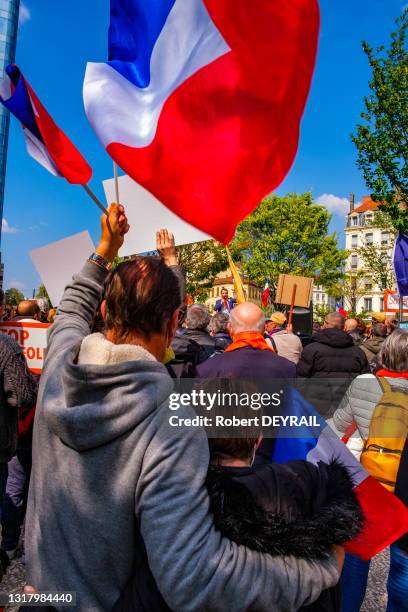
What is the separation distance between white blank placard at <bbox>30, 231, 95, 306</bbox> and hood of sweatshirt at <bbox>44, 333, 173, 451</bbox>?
1542 mm

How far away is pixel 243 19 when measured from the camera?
2.78m

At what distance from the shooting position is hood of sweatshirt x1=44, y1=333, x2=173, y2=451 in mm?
1164

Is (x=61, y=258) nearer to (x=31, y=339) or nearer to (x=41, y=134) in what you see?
(x=41, y=134)

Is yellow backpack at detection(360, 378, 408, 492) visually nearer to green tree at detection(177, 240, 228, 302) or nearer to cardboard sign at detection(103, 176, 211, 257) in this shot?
cardboard sign at detection(103, 176, 211, 257)

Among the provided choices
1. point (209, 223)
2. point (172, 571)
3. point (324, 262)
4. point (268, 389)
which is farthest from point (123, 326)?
point (324, 262)

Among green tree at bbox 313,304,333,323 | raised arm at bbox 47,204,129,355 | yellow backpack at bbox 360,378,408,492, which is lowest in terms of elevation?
green tree at bbox 313,304,333,323

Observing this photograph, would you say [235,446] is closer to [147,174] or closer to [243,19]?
[147,174]

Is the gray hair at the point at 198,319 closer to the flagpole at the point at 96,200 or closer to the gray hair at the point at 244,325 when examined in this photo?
the gray hair at the point at 244,325

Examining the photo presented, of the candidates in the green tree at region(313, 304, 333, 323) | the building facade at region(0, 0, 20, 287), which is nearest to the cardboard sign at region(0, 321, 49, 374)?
the green tree at region(313, 304, 333, 323)

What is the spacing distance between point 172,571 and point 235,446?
14.5 inches

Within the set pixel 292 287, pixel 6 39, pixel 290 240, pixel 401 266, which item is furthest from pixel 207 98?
pixel 6 39

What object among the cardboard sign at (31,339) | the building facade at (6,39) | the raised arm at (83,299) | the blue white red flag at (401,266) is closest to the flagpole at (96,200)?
the raised arm at (83,299)

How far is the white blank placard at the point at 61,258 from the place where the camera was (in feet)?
8.88

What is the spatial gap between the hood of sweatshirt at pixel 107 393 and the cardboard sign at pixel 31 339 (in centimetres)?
317
